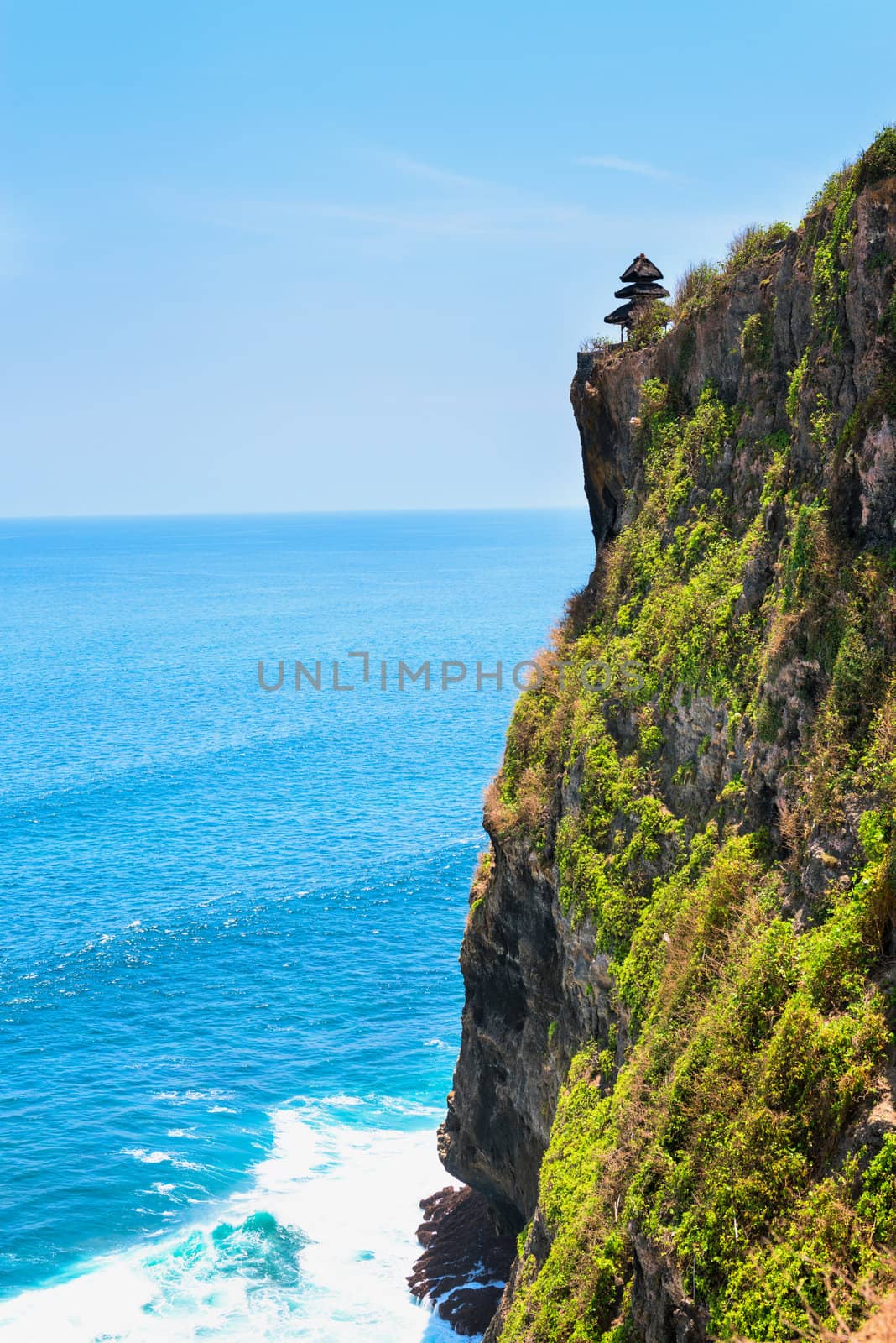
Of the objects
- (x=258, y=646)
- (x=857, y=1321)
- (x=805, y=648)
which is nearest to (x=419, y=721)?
(x=258, y=646)

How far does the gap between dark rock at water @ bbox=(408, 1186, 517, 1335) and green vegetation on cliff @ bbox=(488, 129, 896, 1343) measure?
10.8m

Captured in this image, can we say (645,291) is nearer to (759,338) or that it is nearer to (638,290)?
(638,290)

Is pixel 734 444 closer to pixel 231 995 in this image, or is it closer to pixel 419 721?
pixel 231 995

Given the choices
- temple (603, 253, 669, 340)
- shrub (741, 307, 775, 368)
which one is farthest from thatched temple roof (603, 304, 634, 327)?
shrub (741, 307, 775, 368)

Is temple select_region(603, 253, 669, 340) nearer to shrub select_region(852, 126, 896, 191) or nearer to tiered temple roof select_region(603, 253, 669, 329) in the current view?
tiered temple roof select_region(603, 253, 669, 329)

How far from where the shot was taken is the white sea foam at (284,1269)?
34575 mm

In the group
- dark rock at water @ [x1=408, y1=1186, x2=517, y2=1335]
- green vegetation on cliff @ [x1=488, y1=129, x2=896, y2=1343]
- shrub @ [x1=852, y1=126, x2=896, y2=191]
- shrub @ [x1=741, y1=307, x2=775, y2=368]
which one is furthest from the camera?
dark rock at water @ [x1=408, y1=1186, x2=517, y2=1335]

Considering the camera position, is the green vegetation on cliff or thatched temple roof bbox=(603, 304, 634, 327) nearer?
the green vegetation on cliff

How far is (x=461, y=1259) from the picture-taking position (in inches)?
1489

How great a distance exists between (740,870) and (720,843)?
1967 mm

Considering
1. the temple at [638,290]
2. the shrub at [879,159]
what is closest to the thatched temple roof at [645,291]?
the temple at [638,290]

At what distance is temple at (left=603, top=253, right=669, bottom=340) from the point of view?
3553 cm

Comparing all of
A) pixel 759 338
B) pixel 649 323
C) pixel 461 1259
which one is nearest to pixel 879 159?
pixel 759 338

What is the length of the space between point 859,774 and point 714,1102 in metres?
5.59
